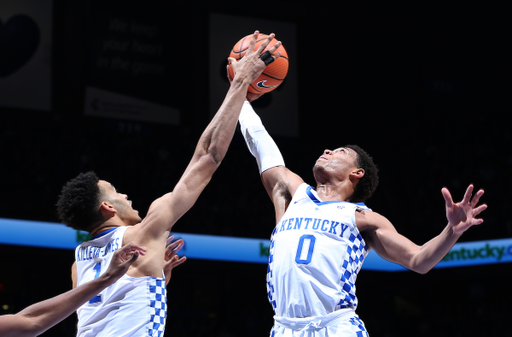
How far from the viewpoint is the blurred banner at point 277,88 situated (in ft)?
48.6

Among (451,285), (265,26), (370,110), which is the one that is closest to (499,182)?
(451,285)

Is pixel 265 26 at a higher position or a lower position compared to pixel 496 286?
higher

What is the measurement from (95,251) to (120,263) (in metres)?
0.88

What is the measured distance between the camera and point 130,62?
14.1 meters

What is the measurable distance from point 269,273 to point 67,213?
1229 mm

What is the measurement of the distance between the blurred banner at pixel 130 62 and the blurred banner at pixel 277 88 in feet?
3.39

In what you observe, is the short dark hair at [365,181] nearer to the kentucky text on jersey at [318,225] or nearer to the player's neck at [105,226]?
the kentucky text on jersey at [318,225]

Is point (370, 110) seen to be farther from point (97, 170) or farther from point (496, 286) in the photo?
point (97, 170)

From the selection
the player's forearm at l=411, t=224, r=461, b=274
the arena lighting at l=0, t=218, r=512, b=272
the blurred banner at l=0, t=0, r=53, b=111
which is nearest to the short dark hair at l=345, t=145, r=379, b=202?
the player's forearm at l=411, t=224, r=461, b=274

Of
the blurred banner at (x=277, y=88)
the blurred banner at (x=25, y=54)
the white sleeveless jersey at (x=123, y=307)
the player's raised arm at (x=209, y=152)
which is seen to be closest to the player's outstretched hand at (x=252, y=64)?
the player's raised arm at (x=209, y=152)

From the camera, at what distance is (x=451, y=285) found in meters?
15.4

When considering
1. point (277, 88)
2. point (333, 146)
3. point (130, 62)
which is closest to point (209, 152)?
point (130, 62)

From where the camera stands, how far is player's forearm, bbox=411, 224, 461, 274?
2986mm

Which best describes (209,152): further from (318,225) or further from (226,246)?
(226,246)
